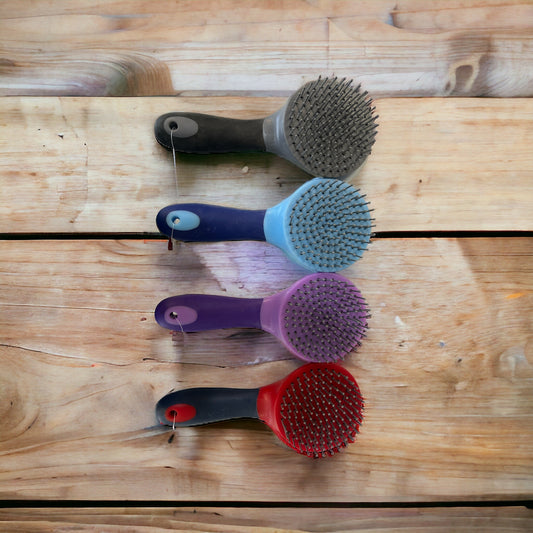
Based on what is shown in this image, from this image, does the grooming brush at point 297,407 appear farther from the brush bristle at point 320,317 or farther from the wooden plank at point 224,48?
the wooden plank at point 224,48

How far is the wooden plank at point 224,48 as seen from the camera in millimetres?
491

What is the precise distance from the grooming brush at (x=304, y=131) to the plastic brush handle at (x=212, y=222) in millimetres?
65

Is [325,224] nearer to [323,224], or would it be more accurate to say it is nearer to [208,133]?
[323,224]

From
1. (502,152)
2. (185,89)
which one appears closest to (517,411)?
(502,152)

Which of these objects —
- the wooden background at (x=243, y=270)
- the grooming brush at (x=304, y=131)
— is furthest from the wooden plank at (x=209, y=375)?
the grooming brush at (x=304, y=131)

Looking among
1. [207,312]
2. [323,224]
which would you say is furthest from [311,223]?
[207,312]

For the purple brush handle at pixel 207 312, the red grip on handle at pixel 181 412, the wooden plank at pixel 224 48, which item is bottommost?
the red grip on handle at pixel 181 412

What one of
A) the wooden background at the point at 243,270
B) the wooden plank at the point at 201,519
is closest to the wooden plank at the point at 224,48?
the wooden background at the point at 243,270

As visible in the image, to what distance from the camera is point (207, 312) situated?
1.44 ft

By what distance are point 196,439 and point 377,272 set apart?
26 centimetres

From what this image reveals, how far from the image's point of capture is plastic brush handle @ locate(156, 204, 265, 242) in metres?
0.44

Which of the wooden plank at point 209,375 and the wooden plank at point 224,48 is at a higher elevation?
the wooden plank at point 224,48

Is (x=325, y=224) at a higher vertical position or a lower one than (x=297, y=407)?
higher

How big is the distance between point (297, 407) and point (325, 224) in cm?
17
